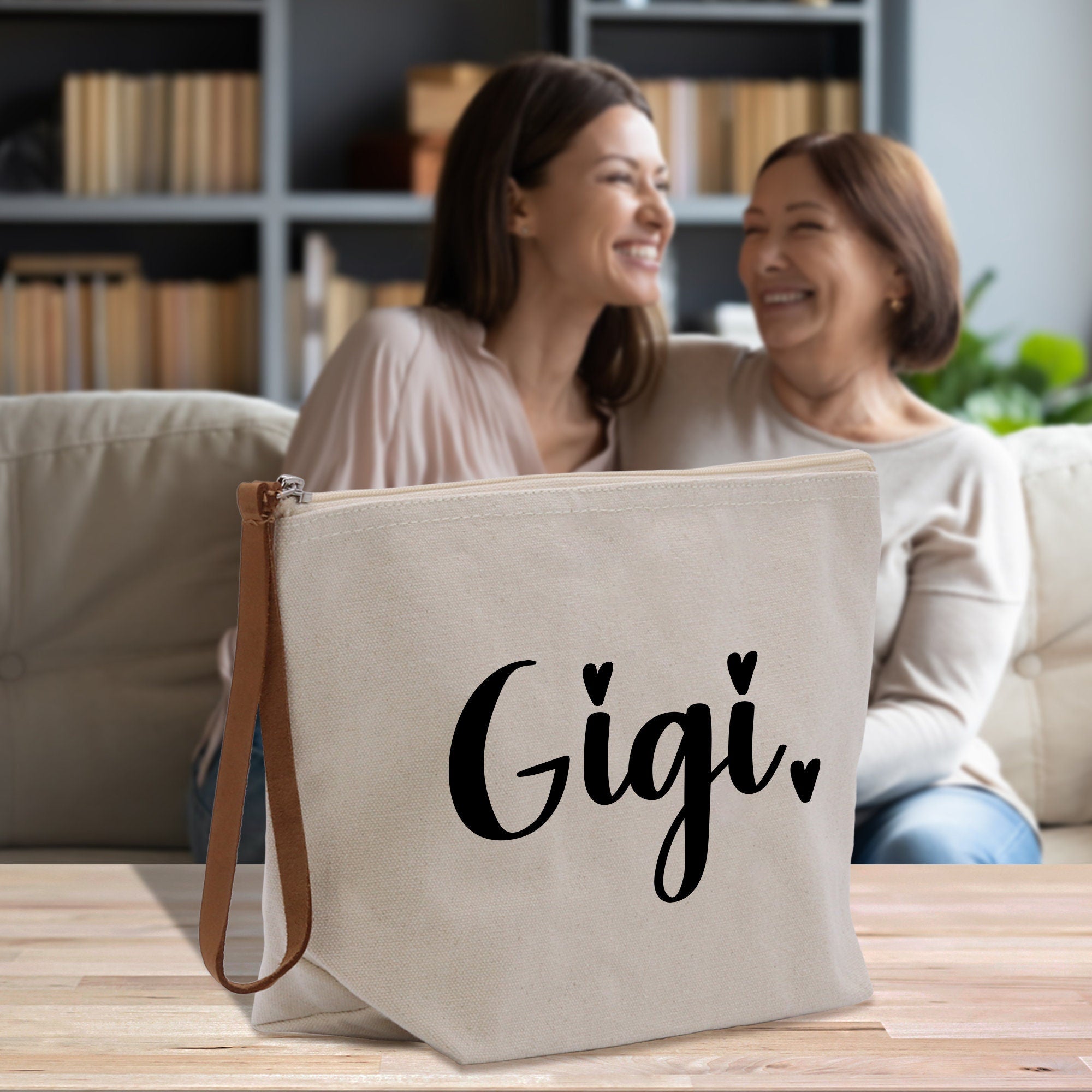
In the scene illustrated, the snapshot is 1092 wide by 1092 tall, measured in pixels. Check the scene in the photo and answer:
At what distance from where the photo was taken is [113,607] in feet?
4.48

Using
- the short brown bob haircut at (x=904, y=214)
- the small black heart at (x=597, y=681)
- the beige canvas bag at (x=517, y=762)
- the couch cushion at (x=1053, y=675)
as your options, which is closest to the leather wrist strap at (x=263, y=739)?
the beige canvas bag at (x=517, y=762)

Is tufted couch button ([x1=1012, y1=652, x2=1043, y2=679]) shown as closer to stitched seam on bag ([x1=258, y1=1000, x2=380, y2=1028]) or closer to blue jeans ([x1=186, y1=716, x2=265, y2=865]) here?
blue jeans ([x1=186, y1=716, x2=265, y2=865])

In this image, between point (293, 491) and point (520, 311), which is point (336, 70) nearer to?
point (520, 311)

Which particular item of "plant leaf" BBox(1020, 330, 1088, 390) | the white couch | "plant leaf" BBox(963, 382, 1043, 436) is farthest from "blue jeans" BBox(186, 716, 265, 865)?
"plant leaf" BBox(1020, 330, 1088, 390)

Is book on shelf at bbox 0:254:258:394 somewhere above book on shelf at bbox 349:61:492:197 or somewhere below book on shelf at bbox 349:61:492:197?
below

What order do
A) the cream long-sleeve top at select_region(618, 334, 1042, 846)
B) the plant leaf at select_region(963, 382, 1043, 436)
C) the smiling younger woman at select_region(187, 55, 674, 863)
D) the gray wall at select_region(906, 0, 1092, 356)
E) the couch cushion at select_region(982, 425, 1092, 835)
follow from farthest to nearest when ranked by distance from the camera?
the gray wall at select_region(906, 0, 1092, 356) < the plant leaf at select_region(963, 382, 1043, 436) < the couch cushion at select_region(982, 425, 1092, 835) < the smiling younger woman at select_region(187, 55, 674, 863) < the cream long-sleeve top at select_region(618, 334, 1042, 846)

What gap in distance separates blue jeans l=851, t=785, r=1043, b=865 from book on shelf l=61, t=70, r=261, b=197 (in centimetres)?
218

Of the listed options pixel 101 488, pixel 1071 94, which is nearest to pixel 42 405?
pixel 101 488

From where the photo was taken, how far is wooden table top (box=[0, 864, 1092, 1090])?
49 centimetres

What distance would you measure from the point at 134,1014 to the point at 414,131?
98.8 inches

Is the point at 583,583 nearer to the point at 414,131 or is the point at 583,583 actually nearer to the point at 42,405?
the point at 42,405

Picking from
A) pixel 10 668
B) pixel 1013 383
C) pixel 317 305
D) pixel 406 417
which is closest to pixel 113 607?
pixel 10 668

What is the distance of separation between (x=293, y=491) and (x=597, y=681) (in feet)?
0.50

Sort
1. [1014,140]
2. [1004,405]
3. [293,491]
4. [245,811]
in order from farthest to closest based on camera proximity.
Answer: [1014,140]
[1004,405]
[245,811]
[293,491]
